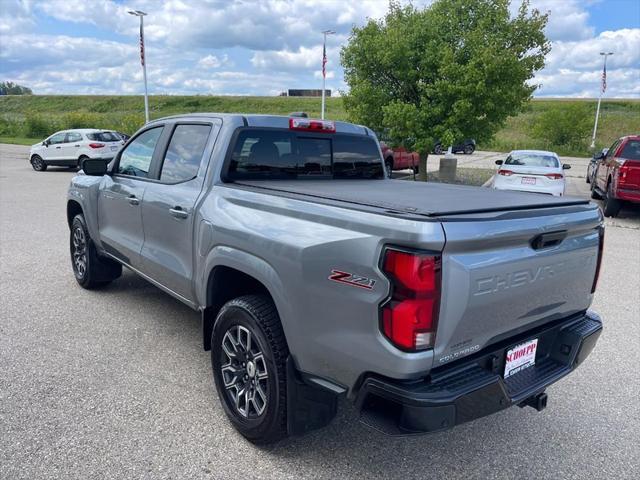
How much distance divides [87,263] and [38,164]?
17.1 metres

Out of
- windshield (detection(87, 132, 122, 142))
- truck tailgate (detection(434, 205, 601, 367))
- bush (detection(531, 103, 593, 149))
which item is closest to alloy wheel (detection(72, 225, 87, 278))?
truck tailgate (detection(434, 205, 601, 367))

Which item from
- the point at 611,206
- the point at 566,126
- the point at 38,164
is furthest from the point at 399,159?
the point at 566,126

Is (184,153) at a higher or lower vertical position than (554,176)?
higher

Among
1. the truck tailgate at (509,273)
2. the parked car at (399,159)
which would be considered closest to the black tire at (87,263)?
the truck tailgate at (509,273)

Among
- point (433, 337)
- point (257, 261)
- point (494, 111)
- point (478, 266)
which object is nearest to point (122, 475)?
point (257, 261)

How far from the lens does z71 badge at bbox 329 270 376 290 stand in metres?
2.11

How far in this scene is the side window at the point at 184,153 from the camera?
3.61 meters

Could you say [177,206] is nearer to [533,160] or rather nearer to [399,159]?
[533,160]

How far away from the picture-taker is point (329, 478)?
2.63 meters

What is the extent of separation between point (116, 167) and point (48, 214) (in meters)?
6.31

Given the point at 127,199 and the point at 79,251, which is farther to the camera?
the point at 79,251

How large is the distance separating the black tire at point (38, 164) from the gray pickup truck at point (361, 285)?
18595 mm

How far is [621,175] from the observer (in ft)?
32.3

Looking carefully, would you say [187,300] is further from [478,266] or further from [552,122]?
[552,122]
